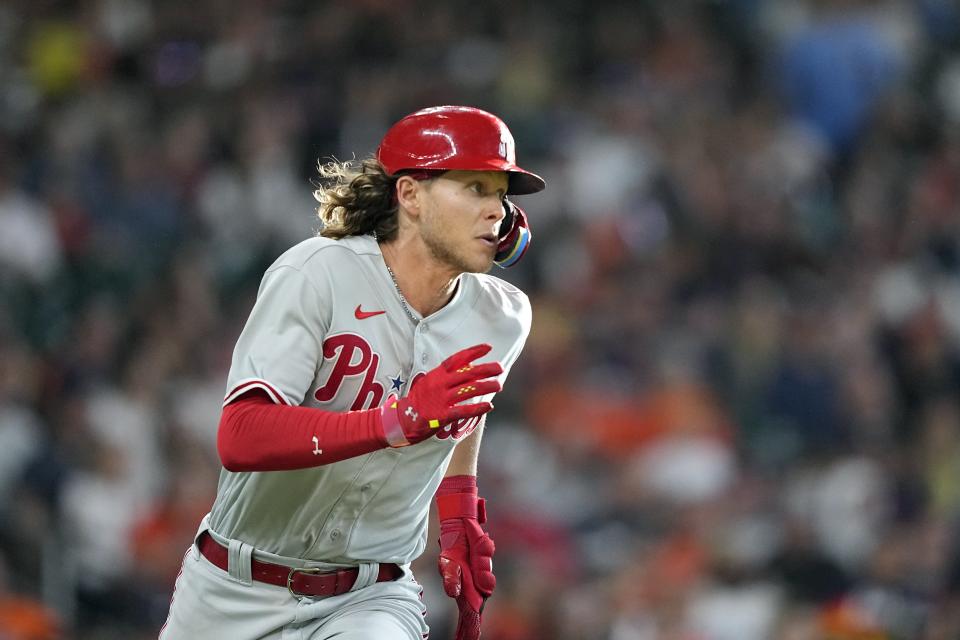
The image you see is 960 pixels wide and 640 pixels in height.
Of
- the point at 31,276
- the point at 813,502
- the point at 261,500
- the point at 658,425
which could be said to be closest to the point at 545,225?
the point at 658,425

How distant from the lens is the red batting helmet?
3.25m

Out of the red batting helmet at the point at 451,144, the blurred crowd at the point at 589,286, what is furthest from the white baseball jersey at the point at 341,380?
the blurred crowd at the point at 589,286

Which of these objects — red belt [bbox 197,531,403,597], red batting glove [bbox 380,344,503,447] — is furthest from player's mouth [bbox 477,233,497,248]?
red belt [bbox 197,531,403,597]

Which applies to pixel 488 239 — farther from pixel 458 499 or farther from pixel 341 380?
pixel 458 499

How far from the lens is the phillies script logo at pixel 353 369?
128 inches

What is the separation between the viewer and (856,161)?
7.91m

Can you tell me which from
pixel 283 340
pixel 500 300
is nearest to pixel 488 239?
pixel 500 300

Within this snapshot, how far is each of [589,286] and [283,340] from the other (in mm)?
4523

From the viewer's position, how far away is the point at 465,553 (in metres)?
3.63

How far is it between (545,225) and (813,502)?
7.07 ft

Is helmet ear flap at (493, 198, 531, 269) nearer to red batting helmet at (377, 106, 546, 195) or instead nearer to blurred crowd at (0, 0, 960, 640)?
red batting helmet at (377, 106, 546, 195)

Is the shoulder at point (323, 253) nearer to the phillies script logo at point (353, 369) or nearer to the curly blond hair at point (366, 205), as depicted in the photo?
the curly blond hair at point (366, 205)

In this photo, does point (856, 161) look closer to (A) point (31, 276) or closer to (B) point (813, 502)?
(B) point (813, 502)

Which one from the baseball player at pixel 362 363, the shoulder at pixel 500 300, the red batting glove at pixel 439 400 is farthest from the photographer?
the shoulder at pixel 500 300
